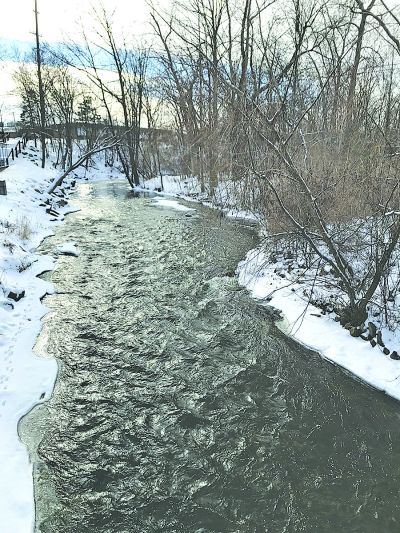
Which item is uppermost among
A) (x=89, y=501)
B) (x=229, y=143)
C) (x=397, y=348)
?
(x=229, y=143)

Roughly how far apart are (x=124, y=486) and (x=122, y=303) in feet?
16.5

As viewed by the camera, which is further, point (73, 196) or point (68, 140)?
point (68, 140)

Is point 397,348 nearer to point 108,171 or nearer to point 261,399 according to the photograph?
point 261,399

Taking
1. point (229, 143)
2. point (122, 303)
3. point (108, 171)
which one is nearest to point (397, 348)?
point (122, 303)

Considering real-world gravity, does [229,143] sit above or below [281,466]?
above

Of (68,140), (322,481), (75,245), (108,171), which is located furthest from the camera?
(108,171)

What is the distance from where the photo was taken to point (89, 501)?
162 inches

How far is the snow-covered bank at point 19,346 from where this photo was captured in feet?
13.5

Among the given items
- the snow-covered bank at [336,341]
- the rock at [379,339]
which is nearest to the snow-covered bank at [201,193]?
the snow-covered bank at [336,341]

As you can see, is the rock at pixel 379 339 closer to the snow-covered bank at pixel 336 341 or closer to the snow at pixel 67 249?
the snow-covered bank at pixel 336 341

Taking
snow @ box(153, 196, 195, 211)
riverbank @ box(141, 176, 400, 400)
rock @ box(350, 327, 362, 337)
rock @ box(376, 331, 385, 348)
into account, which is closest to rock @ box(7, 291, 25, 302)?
riverbank @ box(141, 176, 400, 400)

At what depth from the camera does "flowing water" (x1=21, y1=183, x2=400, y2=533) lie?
4.05m

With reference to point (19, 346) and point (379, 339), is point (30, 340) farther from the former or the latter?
point (379, 339)

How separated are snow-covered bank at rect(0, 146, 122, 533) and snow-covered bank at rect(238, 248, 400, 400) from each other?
12.6 feet
